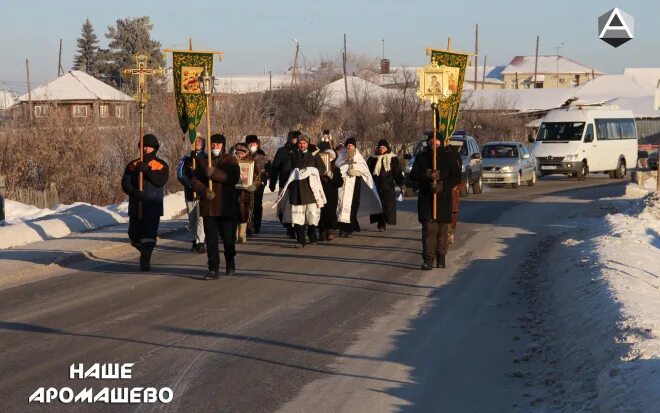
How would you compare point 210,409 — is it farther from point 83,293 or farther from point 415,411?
point 83,293

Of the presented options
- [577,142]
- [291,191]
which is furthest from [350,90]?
[291,191]

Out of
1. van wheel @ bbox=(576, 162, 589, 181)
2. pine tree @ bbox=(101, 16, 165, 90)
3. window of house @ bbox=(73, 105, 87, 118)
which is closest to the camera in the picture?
window of house @ bbox=(73, 105, 87, 118)

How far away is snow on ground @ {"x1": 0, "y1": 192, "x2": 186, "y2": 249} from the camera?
20.3 meters

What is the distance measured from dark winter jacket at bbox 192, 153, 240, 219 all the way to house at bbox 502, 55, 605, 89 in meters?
121

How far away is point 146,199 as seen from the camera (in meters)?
16.1

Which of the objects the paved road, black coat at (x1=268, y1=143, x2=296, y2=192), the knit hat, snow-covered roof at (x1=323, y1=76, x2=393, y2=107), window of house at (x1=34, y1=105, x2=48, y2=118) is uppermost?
snow-covered roof at (x1=323, y1=76, x2=393, y2=107)

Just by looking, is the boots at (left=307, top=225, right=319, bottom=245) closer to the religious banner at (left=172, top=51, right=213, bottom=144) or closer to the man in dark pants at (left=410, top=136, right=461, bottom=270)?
the religious banner at (left=172, top=51, right=213, bottom=144)

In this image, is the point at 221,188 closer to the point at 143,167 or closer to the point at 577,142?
the point at 143,167

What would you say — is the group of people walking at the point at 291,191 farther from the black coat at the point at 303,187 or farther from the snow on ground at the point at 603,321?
the snow on ground at the point at 603,321

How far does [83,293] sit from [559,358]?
255 inches

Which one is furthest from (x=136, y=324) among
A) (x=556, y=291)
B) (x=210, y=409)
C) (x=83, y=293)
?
(x=556, y=291)

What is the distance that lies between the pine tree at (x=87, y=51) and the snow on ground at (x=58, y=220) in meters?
79.8

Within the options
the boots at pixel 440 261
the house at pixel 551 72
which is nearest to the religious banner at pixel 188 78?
the boots at pixel 440 261

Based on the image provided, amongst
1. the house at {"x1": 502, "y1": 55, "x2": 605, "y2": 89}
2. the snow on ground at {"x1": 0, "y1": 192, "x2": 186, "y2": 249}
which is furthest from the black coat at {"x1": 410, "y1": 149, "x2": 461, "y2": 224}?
the house at {"x1": 502, "y1": 55, "x2": 605, "y2": 89}
